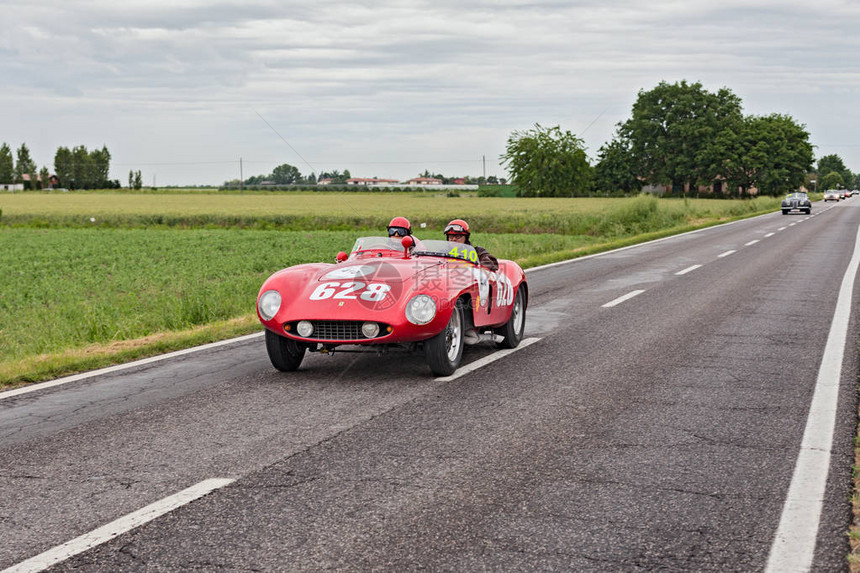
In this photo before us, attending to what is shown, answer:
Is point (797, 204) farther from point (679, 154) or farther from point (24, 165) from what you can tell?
point (24, 165)

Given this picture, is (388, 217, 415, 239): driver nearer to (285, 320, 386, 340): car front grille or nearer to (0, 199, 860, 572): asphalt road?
(0, 199, 860, 572): asphalt road

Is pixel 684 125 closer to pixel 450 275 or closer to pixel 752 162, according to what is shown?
pixel 752 162

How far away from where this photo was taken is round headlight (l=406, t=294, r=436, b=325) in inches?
269

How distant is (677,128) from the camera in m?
111

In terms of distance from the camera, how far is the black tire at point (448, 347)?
→ 23.1ft

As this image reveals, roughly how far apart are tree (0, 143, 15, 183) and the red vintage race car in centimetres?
17669

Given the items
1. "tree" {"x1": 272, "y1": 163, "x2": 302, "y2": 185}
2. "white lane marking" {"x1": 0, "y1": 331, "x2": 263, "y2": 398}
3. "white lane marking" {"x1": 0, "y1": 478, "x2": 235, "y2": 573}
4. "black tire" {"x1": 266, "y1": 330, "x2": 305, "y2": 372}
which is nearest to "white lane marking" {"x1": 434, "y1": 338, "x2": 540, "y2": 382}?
"black tire" {"x1": 266, "y1": 330, "x2": 305, "y2": 372}

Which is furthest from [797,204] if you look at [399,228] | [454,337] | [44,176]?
[44,176]

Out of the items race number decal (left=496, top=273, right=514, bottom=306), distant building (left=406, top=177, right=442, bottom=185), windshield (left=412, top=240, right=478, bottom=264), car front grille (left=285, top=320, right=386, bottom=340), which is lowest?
car front grille (left=285, top=320, right=386, bottom=340)

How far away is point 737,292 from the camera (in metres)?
13.6

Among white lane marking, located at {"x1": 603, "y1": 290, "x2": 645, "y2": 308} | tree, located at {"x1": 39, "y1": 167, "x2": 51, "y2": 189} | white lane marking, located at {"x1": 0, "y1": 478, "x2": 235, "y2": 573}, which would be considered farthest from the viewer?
tree, located at {"x1": 39, "y1": 167, "x2": 51, "y2": 189}

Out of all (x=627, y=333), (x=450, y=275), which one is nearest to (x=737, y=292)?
(x=627, y=333)

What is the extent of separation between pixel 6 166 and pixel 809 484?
597 feet

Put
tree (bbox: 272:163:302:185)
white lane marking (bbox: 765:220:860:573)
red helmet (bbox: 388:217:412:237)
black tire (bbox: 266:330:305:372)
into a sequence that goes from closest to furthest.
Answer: white lane marking (bbox: 765:220:860:573) < black tire (bbox: 266:330:305:372) < red helmet (bbox: 388:217:412:237) < tree (bbox: 272:163:302:185)
